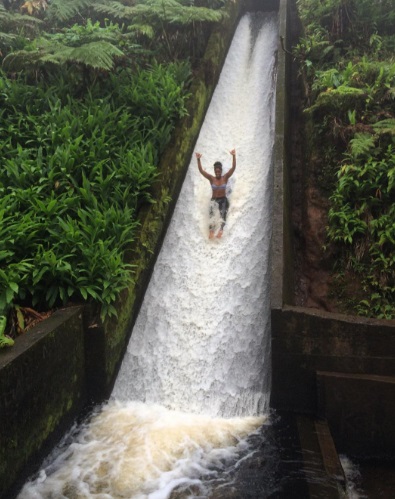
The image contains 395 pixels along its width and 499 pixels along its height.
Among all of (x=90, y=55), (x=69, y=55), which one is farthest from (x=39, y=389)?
(x=69, y=55)

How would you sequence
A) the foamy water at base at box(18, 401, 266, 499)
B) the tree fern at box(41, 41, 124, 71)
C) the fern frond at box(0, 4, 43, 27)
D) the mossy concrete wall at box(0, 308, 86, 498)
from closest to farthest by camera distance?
the mossy concrete wall at box(0, 308, 86, 498)
the foamy water at base at box(18, 401, 266, 499)
the tree fern at box(41, 41, 124, 71)
the fern frond at box(0, 4, 43, 27)

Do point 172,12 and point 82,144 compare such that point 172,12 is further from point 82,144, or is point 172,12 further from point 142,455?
point 142,455

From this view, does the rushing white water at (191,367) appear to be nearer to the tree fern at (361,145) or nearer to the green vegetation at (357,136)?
the green vegetation at (357,136)

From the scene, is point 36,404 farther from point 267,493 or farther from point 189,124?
point 189,124

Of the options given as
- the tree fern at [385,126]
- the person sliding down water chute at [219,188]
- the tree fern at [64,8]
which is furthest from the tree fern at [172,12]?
the tree fern at [385,126]

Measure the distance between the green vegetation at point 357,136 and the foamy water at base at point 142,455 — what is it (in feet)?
8.91

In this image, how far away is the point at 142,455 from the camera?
16.8 feet

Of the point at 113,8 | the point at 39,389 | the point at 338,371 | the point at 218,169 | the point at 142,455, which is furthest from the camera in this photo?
the point at 113,8

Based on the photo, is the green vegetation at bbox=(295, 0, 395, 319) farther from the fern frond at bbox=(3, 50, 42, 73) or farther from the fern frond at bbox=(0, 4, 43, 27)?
the fern frond at bbox=(0, 4, 43, 27)

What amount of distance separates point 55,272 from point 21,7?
11.4 meters

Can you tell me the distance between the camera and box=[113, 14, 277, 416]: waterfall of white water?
6.31 m

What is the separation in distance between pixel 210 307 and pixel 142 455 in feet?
8.74

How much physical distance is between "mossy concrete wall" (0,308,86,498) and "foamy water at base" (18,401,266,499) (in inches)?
12.4

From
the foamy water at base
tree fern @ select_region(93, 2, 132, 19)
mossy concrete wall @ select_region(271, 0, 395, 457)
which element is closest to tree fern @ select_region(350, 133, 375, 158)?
mossy concrete wall @ select_region(271, 0, 395, 457)
